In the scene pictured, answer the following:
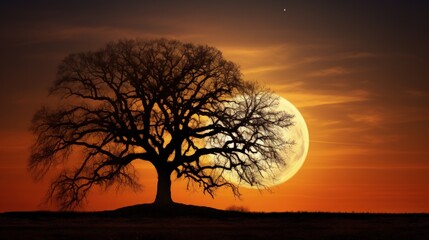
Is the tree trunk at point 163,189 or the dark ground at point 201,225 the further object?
the tree trunk at point 163,189

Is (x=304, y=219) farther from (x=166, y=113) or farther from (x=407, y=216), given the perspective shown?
(x=166, y=113)

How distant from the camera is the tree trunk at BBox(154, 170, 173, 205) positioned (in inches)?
2064

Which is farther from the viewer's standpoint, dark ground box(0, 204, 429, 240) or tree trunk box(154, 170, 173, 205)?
tree trunk box(154, 170, 173, 205)

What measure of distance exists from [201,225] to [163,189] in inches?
473

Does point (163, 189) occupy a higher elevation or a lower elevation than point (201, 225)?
higher

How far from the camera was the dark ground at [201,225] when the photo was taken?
33906 millimetres

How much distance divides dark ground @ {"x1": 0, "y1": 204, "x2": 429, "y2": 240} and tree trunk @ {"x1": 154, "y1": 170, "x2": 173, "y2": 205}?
2.86ft

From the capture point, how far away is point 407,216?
47.1 metres

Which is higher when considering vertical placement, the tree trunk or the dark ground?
the tree trunk

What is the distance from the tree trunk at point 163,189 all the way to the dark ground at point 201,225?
87 centimetres

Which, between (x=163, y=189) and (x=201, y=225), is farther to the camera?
(x=163, y=189)

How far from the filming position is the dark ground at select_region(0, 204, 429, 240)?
3391 cm

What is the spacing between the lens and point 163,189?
5278 centimetres

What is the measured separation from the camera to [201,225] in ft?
135
